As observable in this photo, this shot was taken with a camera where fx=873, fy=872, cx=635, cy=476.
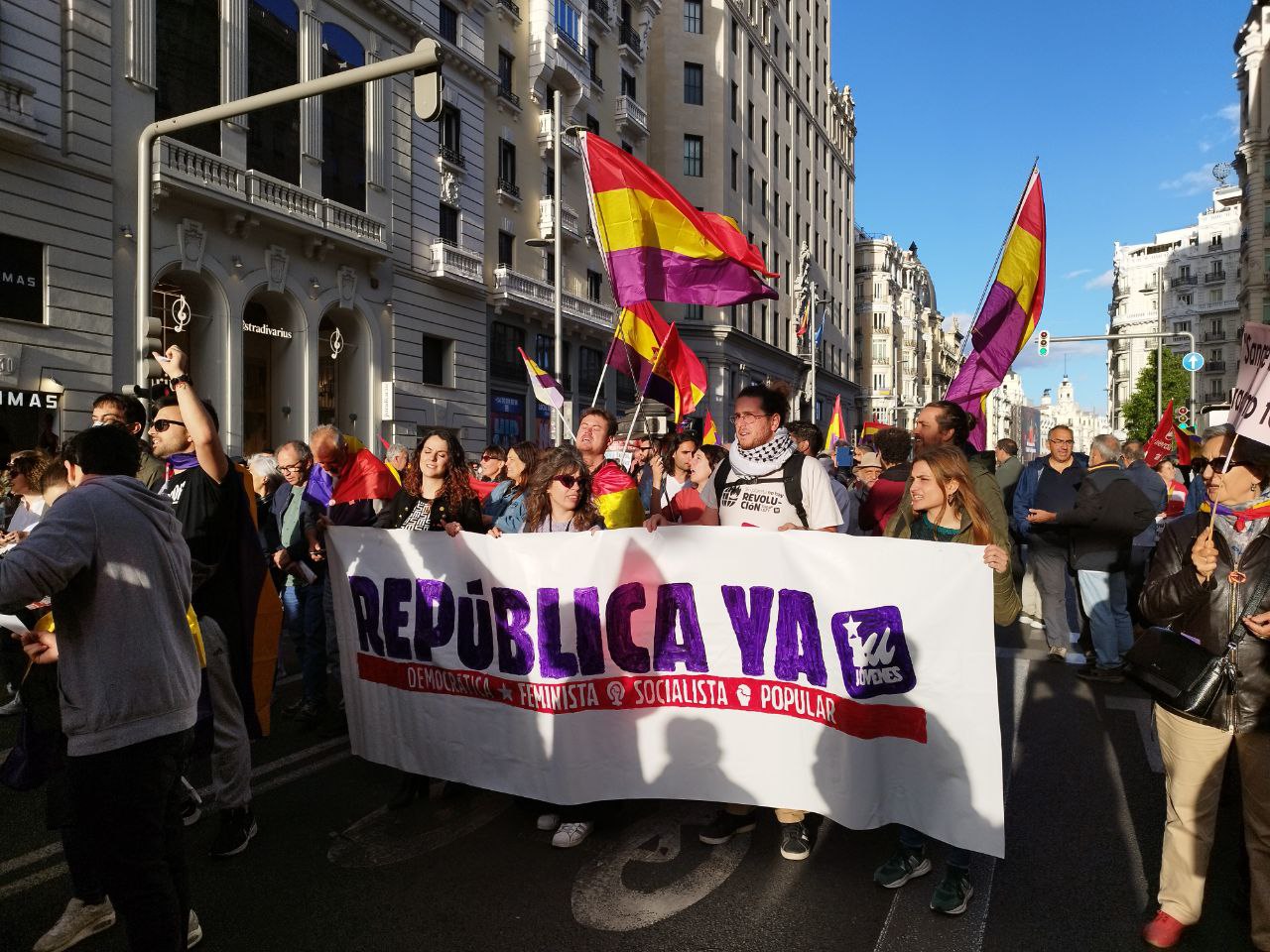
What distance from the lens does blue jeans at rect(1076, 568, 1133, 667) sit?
7.16m

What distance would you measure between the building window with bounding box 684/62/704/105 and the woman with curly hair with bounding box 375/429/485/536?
1553 inches

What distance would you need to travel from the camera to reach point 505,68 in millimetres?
28391

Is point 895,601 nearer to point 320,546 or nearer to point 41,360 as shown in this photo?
point 320,546

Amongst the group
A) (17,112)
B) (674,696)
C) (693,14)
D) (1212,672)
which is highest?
(693,14)

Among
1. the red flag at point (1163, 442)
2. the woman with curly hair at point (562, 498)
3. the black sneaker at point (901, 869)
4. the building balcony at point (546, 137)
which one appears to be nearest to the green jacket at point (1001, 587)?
the black sneaker at point (901, 869)

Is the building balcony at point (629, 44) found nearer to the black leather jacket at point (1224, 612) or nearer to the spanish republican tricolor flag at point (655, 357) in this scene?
the spanish republican tricolor flag at point (655, 357)

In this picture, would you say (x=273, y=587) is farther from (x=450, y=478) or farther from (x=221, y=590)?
(x=450, y=478)

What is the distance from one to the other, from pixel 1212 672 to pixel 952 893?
1.26 meters

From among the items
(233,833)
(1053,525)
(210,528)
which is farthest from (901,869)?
(1053,525)

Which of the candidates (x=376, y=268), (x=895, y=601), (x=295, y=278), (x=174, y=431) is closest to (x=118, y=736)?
A: (x=174, y=431)

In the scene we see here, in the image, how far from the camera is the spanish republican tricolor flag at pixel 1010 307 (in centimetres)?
680

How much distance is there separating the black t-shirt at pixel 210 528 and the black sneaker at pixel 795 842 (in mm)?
2713

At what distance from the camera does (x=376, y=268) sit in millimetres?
22391

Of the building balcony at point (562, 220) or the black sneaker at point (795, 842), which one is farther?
the building balcony at point (562, 220)
